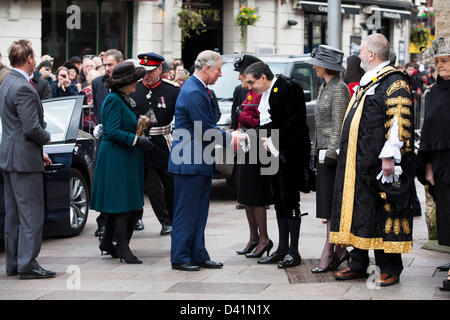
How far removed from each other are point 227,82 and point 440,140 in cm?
716

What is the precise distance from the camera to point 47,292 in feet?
23.1

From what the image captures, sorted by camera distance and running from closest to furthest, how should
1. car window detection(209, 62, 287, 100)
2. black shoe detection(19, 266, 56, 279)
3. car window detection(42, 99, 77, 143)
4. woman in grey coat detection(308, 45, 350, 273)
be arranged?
black shoe detection(19, 266, 56, 279) < woman in grey coat detection(308, 45, 350, 273) < car window detection(42, 99, 77, 143) < car window detection(209, 62, 287, 100)

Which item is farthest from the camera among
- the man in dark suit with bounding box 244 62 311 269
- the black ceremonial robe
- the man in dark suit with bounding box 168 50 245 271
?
the man in dark suit with bounding box 244 62 311 269

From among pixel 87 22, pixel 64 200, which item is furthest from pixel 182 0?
pixel 64 200

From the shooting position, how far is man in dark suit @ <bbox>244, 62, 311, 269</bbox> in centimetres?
795

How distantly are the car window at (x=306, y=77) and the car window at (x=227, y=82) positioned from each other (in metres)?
0.27

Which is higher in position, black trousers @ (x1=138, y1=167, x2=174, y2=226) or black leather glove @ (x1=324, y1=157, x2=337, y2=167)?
black leather glove @ (x1=324, y1=157, x2=337, y2=167)

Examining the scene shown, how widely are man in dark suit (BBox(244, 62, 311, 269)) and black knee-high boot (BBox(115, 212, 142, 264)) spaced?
1440 mm

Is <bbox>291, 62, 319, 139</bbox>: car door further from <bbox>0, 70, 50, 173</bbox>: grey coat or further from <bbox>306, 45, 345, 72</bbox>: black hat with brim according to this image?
<bbox>0, 70, 50, 173</bbox>: grey coat

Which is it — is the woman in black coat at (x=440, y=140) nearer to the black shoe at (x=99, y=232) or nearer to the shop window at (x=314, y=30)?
the black shoe at (x=99, y=232)

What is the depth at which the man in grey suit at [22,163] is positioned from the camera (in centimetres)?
746

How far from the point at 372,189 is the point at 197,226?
1.80m

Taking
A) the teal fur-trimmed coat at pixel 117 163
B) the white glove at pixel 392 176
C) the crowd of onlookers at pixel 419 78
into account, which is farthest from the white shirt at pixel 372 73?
the crowd of onlookers at pixel 419 78

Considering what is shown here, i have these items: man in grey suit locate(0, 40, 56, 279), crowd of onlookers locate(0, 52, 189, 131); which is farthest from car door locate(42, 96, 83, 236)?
crowd of onlookers locate(0, 52, 189, 131)
